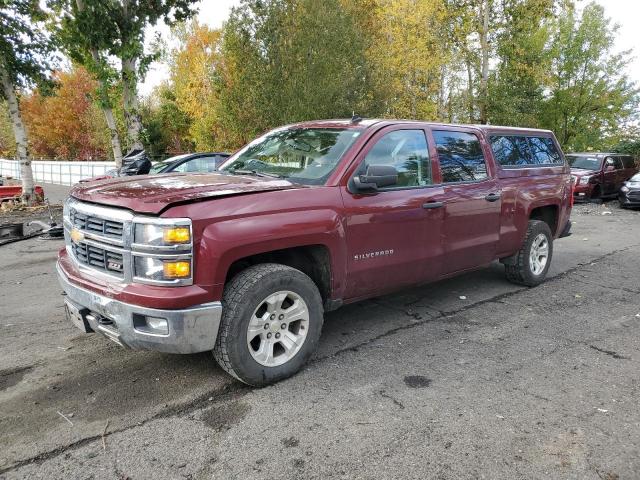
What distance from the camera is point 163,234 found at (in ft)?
9.57

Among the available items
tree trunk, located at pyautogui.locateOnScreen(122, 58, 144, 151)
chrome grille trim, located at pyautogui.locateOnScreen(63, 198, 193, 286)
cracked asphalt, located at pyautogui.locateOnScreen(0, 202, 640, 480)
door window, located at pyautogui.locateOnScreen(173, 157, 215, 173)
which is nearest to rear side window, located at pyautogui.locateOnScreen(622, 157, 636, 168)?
door window, located at pyautogui.locateOnScreen(173, 157, 215, 173)

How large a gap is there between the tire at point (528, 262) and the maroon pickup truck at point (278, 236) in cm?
74

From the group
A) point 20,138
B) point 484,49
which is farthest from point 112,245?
point 484,49

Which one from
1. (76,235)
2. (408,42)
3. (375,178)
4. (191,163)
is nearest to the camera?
(76,235)

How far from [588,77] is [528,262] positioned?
100ft

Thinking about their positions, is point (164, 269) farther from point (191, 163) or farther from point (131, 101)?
point (131, 101)

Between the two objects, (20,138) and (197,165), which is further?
(20,138)

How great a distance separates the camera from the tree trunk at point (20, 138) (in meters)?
14.5

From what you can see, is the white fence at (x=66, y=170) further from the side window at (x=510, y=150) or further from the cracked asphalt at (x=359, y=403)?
the cracked asphalt at (x=359, y=403)

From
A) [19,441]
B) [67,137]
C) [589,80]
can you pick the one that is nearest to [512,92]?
[589,80]

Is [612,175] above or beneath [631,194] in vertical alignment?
above

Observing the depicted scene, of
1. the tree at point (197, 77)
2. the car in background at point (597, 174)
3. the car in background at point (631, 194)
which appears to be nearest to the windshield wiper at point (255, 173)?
the car in background at point (597, 174)

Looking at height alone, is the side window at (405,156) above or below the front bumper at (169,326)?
above

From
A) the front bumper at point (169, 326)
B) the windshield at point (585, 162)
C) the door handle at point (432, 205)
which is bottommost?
the front bumper at point (169, 326)
